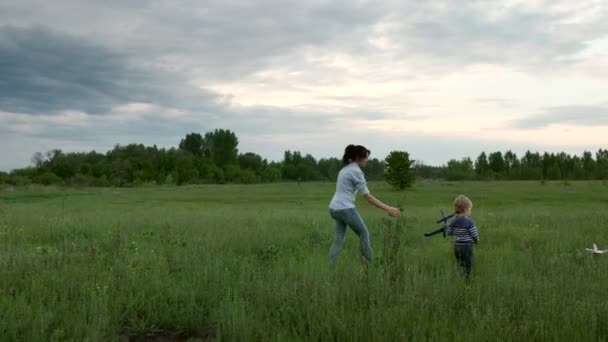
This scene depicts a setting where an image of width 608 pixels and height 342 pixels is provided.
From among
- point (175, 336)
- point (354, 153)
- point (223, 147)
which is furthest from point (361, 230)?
point (223, 147)

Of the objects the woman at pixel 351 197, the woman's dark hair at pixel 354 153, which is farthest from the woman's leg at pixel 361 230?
the woman's dark hair at pixel 354 153

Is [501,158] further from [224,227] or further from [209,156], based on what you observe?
[224,227]

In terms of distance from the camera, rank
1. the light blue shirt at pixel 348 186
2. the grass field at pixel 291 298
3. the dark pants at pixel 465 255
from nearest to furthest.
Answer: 1. the grass field at pixel 291 298
2. the dark pants at pixel 465 255
3. the light blue shirt at pixel 348 186

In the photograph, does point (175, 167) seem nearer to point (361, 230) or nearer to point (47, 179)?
point (47, 179)

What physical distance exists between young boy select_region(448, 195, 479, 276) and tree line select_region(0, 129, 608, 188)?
82.6 m

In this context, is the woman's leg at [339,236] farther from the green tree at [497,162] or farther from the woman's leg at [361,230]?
the green tree at [497,162]

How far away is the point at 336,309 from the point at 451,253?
5.11 m

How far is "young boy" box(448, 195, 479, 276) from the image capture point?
7.29 meters

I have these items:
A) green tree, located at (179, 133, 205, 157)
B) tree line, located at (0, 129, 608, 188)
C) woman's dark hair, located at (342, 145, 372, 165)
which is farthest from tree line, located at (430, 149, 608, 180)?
woman's dark hair, located at (342, 145, 372, 165)

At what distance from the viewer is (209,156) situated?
13950 cm

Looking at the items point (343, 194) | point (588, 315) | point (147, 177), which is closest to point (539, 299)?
point (588, 315)

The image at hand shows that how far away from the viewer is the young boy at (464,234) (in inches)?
287

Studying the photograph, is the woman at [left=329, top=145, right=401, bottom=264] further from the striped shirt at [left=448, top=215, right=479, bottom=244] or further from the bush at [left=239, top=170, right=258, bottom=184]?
the bush at [left=239, top=170, right=258, bottom=184]

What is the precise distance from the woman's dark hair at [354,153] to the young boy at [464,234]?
69.4 inches
